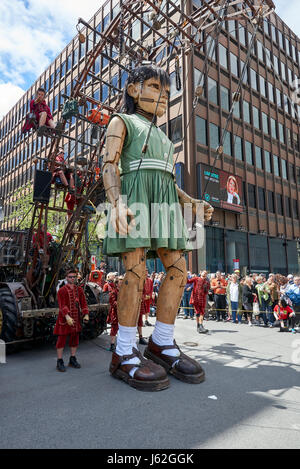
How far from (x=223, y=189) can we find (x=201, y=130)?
3745 millimetres

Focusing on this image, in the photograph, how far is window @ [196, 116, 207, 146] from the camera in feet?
61.4

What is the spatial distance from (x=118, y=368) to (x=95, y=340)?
297 cm

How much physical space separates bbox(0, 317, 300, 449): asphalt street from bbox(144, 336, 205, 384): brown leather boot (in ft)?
0.25

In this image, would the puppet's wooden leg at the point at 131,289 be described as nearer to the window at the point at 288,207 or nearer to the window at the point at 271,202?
the window at the point at 271,202

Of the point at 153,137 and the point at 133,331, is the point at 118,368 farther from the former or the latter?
the point at 153,137

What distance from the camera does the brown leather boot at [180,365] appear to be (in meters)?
3.09

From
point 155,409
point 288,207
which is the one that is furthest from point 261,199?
point 155,409

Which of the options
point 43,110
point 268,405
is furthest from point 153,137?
point 43,110

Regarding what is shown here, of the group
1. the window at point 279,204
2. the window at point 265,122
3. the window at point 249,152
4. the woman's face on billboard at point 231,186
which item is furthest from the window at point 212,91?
the window at point 279,204

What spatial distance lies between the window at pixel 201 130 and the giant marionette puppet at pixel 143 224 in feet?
51.8

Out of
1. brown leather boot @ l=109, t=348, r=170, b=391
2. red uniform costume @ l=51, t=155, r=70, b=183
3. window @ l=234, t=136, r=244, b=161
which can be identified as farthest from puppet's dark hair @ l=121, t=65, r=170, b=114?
window @ l=234, t=136, r=244, b=161

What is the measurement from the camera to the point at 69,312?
436 cm

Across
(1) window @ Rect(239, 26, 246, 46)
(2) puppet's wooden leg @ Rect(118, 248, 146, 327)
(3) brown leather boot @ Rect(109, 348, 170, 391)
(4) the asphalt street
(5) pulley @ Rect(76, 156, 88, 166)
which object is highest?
(1) window @ Rect(239, 26, 246, 46)

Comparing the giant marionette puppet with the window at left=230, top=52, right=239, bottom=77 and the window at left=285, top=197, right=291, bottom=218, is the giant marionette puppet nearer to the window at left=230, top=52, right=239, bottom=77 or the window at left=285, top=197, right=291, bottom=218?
the window at left=230, top=52, right=239, bottom=77
